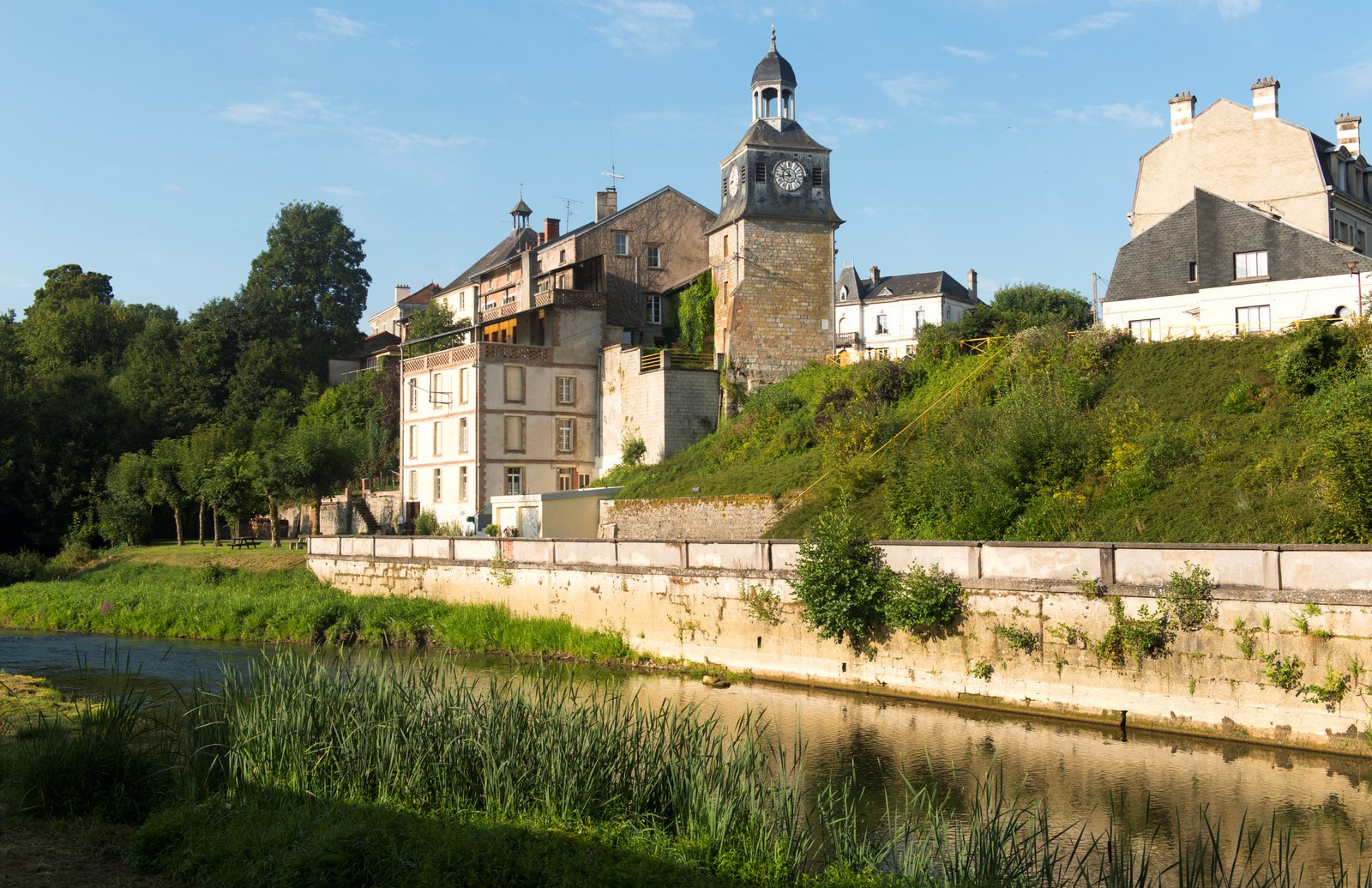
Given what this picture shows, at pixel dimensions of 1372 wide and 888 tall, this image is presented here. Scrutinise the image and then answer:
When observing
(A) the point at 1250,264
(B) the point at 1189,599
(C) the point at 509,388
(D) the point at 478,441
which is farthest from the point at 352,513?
(B) the point at 1189,599

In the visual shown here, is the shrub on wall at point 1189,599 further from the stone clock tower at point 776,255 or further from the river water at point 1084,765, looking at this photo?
the stone clock tower at point 776,255

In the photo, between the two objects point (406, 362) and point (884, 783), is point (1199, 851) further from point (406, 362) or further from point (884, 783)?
point (406, 362)

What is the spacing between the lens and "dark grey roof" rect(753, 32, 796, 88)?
134ft

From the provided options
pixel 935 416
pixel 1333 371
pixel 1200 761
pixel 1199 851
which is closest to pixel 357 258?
pixel 935 416

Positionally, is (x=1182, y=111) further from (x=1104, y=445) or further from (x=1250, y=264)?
(x=1104, y=445)

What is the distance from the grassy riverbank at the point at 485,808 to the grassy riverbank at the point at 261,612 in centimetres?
1125

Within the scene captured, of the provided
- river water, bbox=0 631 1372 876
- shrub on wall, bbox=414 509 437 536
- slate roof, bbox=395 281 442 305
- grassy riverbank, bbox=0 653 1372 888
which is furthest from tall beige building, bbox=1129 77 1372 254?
slate roof, bbox=395 281 442 305

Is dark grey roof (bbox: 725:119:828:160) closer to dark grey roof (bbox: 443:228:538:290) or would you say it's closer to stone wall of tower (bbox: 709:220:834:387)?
stone wall of tower (bbox: 709:220:834:387)

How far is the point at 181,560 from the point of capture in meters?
38.2

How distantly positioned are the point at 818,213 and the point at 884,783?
29888 mm

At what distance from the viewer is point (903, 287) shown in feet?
227

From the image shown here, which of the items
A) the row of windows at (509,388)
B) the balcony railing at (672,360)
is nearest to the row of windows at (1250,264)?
the balcony railing at (672,360)

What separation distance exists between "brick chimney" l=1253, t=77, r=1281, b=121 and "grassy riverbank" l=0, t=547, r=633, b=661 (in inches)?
1015

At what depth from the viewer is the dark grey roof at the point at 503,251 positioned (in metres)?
64.9
